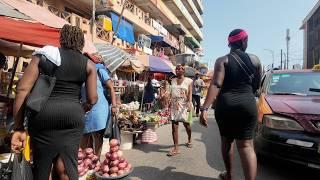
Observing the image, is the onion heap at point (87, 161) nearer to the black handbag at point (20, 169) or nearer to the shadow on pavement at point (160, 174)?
the shadow on pavement at point (160, 174)

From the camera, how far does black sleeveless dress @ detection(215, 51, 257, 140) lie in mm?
3781

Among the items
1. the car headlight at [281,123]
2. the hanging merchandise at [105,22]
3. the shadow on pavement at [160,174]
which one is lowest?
the shadow on pavement at [160,174]

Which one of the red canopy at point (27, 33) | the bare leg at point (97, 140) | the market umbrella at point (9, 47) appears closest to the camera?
the red canopy at point (27, 33)

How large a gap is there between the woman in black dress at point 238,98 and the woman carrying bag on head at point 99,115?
57.5 inches

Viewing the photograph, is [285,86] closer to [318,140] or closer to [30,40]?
[318,140]

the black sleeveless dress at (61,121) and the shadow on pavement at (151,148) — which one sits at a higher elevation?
the black sleeveless dress at (61,121)

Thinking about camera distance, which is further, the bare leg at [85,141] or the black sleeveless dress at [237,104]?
the bare leg at [85,141]

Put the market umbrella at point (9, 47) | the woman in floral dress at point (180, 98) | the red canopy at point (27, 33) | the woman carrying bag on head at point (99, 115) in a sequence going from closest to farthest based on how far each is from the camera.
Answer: the red canopy at point (27, 33), the woman carrying bag on head at point (99, 115), the woman in floral dress at point (180, 98), the market umbrella at point (9, 47)

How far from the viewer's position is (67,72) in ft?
8.69

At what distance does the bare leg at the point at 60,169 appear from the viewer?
8.89 feet

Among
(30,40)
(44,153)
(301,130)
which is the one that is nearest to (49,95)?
(44,153)

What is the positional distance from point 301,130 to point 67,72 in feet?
10.4

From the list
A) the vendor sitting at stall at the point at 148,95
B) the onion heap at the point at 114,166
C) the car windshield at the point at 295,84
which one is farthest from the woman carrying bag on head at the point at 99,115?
the vendor sitting at stall at the point at 148,95

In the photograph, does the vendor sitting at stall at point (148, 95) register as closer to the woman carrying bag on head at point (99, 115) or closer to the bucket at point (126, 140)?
the bucket at point (126, 140)
